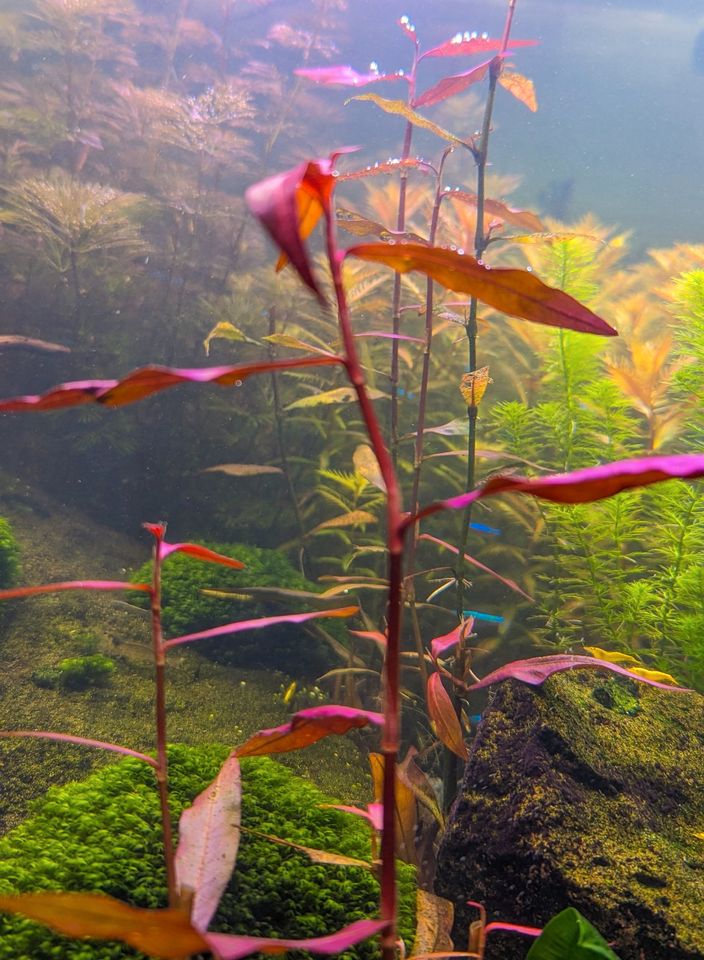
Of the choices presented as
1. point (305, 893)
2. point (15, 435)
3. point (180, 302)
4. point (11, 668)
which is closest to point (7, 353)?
point (15, 435)

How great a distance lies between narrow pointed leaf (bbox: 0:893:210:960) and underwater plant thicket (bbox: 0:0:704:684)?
1.69m

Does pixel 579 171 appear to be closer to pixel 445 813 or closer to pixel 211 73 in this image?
pixel 211 73

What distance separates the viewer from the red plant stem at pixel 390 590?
0.77m

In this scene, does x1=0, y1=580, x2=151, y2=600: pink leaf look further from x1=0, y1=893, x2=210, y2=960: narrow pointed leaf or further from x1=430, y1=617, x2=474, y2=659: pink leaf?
x1=430, y1=617, x2=474, y2=659: pink leaf

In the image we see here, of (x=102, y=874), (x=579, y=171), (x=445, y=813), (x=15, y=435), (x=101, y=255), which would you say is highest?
(x=579, y=171)

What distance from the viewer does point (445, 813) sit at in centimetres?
209

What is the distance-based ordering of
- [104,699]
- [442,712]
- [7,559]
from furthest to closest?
[7,559] → [104,699] → [442,712]

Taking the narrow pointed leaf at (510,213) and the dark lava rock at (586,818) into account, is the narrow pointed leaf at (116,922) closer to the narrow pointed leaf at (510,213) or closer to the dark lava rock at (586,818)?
the dark lava rock at (586,818)

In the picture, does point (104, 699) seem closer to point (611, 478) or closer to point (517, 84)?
point (611, 478)

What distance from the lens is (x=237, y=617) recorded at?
138 inches

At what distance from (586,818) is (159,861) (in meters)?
1.07

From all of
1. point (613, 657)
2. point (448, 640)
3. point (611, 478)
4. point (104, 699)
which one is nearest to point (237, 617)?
point (104, 699)

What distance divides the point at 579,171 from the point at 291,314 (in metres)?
24.6

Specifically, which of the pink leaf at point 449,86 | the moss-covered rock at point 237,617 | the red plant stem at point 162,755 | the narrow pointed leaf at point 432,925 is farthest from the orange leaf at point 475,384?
the moss-covered rock at point 237,617
